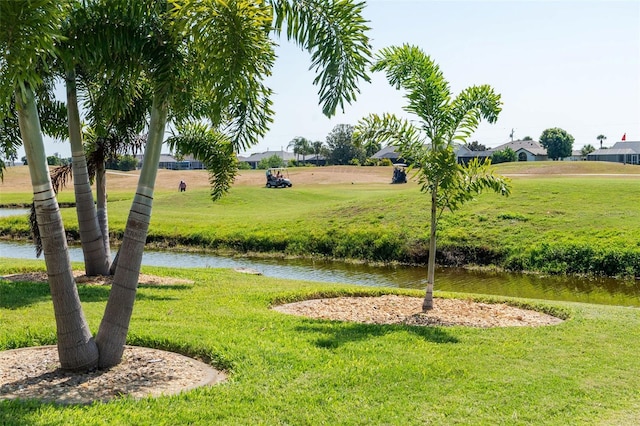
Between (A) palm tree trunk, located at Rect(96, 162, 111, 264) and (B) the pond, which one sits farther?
(B) the pond

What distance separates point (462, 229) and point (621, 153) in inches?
3465

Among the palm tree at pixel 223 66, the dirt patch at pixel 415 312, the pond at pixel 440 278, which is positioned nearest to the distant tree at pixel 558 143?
the pond at pixel 440 278

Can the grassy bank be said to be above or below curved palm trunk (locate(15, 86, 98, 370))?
below

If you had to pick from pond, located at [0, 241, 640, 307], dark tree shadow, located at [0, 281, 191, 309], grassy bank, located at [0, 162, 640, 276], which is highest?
dark tree shadow, located at [0, 281, 191, 309]

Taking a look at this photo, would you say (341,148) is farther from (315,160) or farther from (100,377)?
(100,377)

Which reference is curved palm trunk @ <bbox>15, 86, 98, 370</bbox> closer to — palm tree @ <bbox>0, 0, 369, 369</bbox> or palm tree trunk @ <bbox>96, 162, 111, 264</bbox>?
palm tree @ <bbox>0, 0, 369, 369</bbox>

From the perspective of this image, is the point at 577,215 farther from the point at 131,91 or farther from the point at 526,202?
the point at 131,91

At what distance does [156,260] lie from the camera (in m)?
24.4

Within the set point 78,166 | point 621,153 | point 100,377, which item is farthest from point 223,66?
point 621,153

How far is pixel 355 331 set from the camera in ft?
31.1

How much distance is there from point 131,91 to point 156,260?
54.3 ft

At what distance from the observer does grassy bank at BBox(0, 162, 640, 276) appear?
22703 millimetres

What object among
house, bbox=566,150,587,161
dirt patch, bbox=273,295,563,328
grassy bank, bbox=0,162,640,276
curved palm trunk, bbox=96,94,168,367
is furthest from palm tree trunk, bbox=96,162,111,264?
house, bbox=566,150,587,161

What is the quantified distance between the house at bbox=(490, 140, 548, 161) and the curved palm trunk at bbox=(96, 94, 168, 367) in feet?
339
